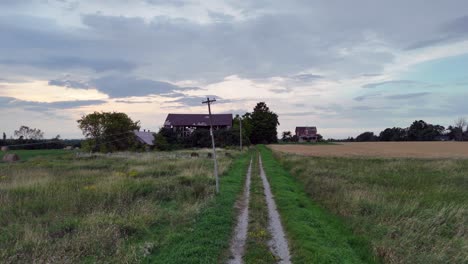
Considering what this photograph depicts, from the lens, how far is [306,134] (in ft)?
478

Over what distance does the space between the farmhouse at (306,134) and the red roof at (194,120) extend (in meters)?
51.3

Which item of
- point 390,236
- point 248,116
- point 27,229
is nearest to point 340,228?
point 390,236

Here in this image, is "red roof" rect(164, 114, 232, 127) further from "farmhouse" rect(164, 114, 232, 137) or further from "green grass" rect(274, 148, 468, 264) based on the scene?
"green grass" rect(274, 148, 468, 264)

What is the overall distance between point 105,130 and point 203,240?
57841 mm

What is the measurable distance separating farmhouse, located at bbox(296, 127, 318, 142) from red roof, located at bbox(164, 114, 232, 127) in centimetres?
5135

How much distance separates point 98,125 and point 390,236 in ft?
194

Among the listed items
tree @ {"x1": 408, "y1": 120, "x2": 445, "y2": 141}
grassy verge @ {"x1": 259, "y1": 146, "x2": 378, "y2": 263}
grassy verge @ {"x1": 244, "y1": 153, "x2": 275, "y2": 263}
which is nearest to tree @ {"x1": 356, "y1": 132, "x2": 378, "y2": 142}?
tree @ {"x1": 408, "y1": 120, "x2": 445, "y2": 141}

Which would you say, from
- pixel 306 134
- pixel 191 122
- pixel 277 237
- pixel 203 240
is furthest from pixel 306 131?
pixel 203 240

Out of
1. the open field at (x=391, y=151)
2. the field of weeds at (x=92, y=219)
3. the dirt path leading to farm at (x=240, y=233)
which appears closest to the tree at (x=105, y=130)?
the open field at (x=391, y=151)

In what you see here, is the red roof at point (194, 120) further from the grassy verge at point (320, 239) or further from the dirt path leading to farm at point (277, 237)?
the grassy verge at point (320, 239)

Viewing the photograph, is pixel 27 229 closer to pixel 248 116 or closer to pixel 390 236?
pixel 390 236

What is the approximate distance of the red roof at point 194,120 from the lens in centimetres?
9741

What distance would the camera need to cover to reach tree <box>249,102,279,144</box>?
4365 inches

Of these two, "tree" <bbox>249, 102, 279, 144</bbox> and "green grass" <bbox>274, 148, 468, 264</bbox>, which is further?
"tree" <bbox>249, 102, 279, 144</bbox>
